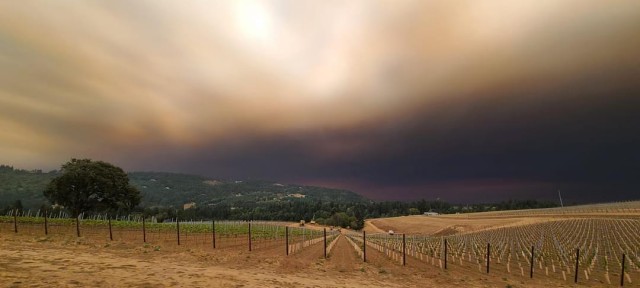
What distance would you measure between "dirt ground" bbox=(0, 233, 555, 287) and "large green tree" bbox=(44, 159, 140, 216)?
5253 centimetres

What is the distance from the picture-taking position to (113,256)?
971 inches

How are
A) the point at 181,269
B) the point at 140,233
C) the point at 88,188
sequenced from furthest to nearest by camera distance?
1. the point at 88,188
2. the point at 140,233
3. the point at 181,269

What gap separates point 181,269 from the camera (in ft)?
71.3

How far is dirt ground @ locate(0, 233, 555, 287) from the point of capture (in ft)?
55.4

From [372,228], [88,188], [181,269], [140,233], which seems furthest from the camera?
[372,228]

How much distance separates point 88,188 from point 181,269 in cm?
7114

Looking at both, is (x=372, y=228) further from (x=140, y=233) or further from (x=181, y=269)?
(x=181, y=269)

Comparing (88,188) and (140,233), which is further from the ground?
(88,188)

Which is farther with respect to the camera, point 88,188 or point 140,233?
point 88,188

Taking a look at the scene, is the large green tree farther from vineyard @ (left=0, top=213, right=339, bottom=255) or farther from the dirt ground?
the dirt ground

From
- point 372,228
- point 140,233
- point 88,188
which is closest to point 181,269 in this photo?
point 140,233

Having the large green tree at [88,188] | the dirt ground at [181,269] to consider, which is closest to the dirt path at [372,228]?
the large green tree at [88,188]

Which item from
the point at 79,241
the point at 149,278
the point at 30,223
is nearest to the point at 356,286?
the point at 149,278

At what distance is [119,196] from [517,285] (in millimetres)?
85543
